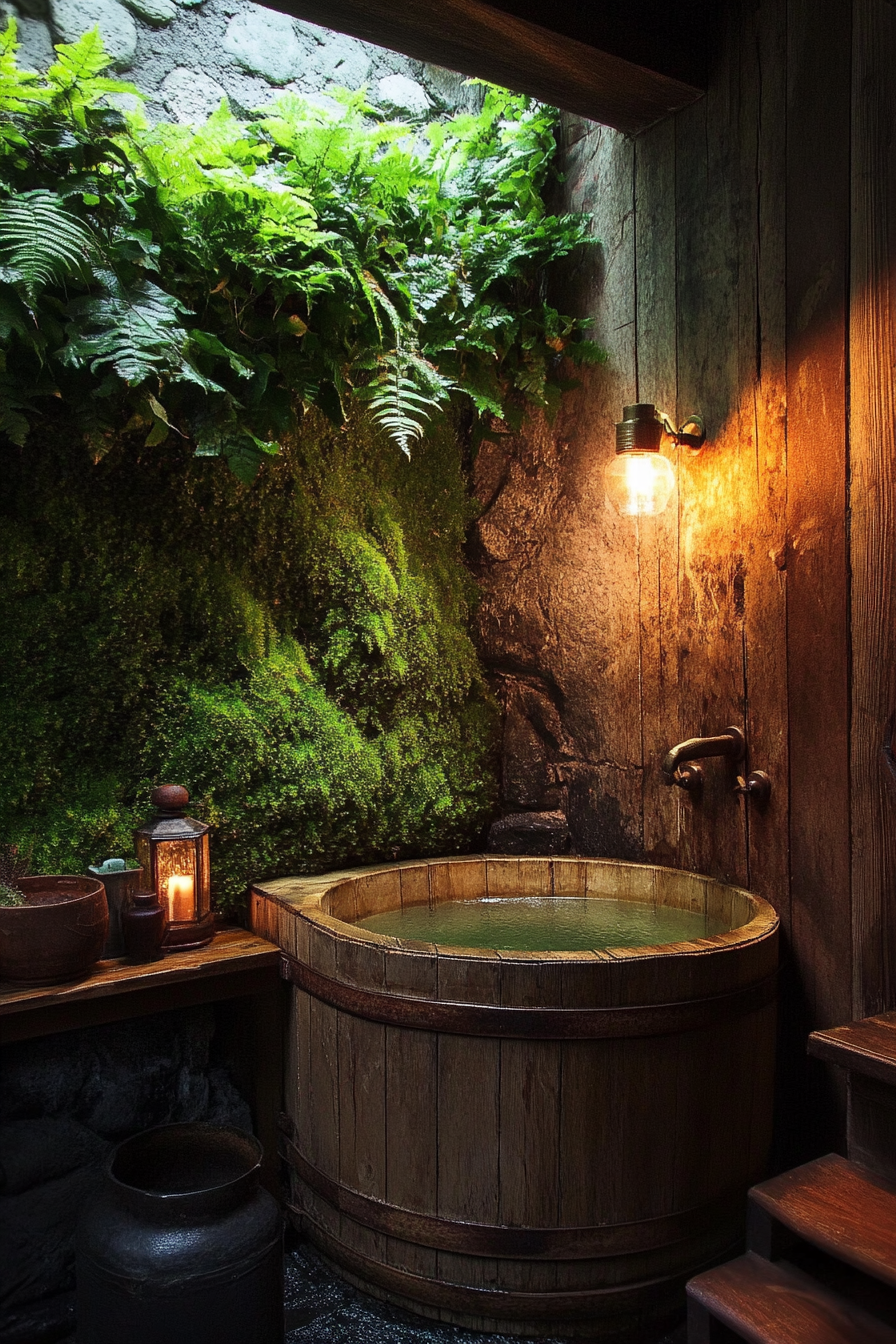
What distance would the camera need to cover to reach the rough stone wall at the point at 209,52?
9.86 feet

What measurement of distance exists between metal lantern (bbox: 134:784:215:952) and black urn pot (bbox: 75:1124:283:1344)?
0.72 m

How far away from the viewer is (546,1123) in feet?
7.26

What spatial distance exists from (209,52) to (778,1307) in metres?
4.06

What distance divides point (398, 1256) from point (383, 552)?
89.3 inches

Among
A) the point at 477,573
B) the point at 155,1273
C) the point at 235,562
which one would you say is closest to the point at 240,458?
the point at 235,562

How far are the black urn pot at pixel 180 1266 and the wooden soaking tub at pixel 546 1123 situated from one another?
0.38 metres

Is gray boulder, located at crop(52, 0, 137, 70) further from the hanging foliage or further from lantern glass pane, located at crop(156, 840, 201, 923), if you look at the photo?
lantern glass pane, located at crop(156, 840, 201, 923)

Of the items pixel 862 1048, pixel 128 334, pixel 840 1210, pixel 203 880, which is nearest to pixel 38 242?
pixel 128 334

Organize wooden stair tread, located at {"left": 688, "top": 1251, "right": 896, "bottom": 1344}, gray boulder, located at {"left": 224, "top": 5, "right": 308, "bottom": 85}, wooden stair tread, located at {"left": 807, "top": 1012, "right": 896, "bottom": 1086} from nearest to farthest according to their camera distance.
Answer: wooden stair tread, located at {"left": 688, "top": 1251, "right": 896, "bottom": 1344}, wooden stair tread, located at {"left": 807, "top": 1012, "right": 896, "bottom": 1086}, gray boulder, located at {"left": 224, "top": 5, "right": 308, "bottom": 85}

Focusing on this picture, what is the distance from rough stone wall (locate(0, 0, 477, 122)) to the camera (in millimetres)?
3006

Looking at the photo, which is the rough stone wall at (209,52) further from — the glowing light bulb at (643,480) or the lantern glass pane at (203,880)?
the lantern glass pane at (203,880)

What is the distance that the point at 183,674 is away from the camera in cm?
297

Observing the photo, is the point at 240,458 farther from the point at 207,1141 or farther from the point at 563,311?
the point at 207,1141

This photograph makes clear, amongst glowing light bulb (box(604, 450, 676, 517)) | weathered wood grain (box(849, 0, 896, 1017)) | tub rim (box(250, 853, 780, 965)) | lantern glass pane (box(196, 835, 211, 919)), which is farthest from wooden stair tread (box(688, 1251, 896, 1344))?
glowing light bulb (box(604, 450, 676, 517))
